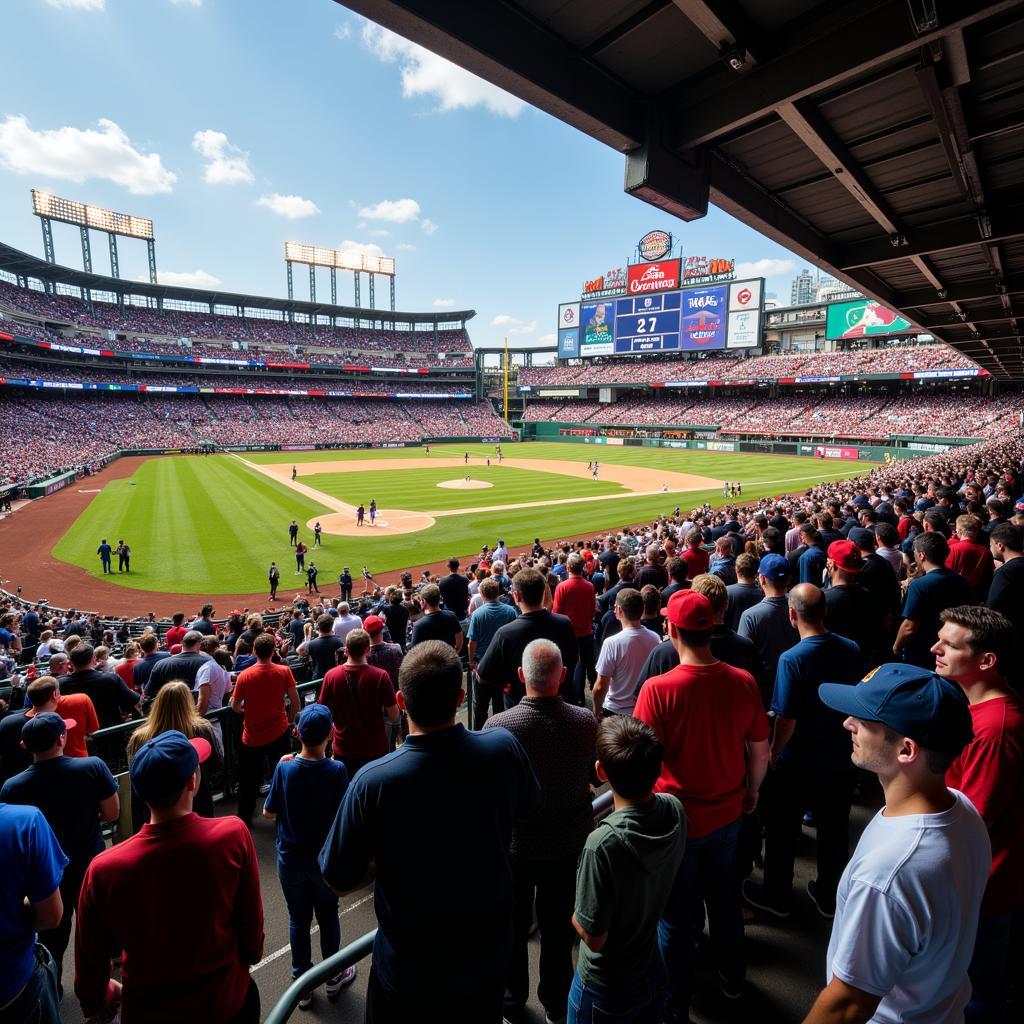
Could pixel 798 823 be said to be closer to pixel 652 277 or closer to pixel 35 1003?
pixel 35 1003

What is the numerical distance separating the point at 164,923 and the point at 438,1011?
1211mm

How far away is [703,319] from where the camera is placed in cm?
8344

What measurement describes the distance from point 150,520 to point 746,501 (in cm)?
3226

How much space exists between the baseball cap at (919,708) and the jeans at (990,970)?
60.0 inches

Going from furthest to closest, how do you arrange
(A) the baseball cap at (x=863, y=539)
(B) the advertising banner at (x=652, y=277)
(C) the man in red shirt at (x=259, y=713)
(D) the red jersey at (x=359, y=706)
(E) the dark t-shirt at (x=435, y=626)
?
(B) the advertising banner at (x=652, y=277), (A) the baseball cap at (x=863, y=539), (E) the dark t-shirt at (x=435, y=626), (C) the man in red shirt at (x=259, y=713), (D) the red jersey at (x=359, y=706)

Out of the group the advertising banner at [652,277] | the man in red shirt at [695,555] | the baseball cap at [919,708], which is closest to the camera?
the baseball cap at [919,708]

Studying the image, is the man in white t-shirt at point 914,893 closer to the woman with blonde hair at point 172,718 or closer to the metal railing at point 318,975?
the metal railing at point 318,975

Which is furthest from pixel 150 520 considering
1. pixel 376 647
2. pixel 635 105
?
pixel 635 105

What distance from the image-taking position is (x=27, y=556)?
23625 millimetres

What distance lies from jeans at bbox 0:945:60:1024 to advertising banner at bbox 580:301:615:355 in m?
98.5

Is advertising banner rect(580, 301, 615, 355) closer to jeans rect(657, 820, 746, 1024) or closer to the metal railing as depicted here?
jeans rect(657, 820, 746, 1024)

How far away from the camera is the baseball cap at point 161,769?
248 cm

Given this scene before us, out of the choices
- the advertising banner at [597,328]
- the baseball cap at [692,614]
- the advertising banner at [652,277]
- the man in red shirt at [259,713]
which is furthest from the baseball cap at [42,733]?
the advertising banner at [597,328]

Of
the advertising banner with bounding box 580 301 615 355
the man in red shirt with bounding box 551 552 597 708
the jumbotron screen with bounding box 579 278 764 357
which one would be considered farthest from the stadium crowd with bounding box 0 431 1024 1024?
the advertising banner with bounding box 580 301 615 355
